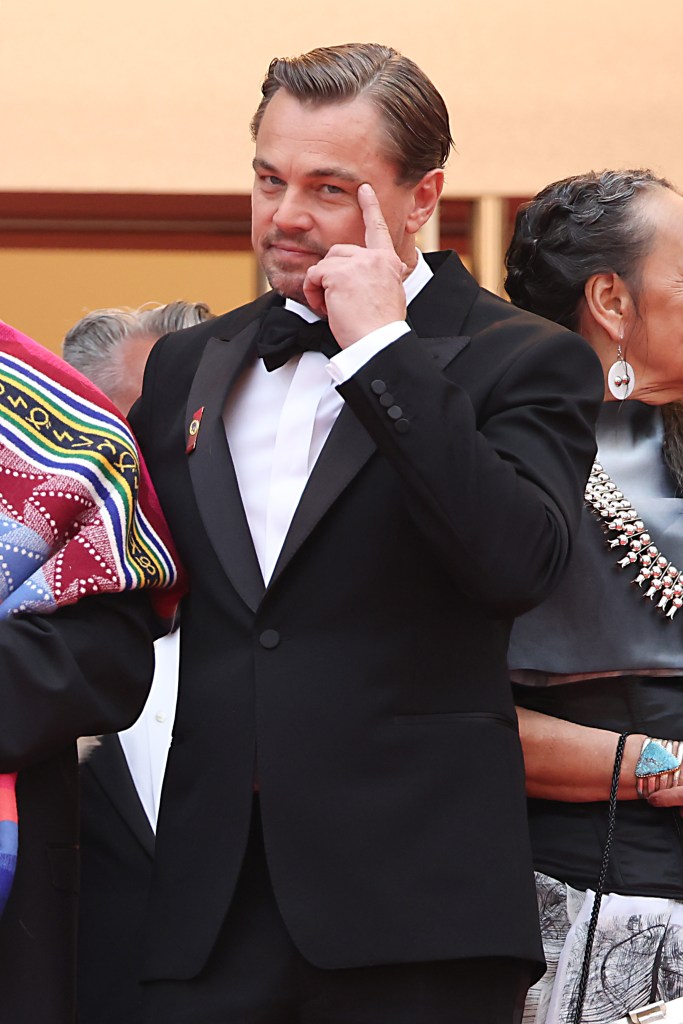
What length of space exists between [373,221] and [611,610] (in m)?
0.72

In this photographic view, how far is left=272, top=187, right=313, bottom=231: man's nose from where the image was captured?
1982 millimetres

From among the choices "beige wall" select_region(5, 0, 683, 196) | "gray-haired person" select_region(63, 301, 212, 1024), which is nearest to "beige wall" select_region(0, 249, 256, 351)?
"beige wall" select_region(5, 0, 683, 196)

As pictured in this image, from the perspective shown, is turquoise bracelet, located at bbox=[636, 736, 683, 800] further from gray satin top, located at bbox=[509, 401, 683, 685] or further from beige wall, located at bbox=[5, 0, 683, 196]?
beige wall, located at bbox=[5, 0, 683, 196]

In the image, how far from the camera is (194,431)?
6.89ft

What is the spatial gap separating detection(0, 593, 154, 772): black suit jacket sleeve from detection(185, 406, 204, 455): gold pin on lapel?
0.20 metres

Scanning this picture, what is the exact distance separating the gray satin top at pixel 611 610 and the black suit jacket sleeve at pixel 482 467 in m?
0.44

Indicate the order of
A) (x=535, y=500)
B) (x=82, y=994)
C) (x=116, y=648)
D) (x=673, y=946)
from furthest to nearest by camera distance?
(x=82, y=994)
(x=673, y=946)
(x=116, y=648)
(x=535, y=500)

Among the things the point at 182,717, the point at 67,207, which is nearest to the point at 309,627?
the point at 182,717

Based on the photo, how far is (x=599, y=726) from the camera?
2.36m

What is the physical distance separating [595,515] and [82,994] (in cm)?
116

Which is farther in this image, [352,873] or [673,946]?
[673,946]

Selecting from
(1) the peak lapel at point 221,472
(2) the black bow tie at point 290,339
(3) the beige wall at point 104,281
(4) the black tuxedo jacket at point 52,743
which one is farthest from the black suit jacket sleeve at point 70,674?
(3) the beige wall at point 104,281

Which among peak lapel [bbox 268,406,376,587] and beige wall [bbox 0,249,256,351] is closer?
peak lapel [bbox 268,406,376,587]

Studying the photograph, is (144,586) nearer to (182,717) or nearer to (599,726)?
(182,717)
